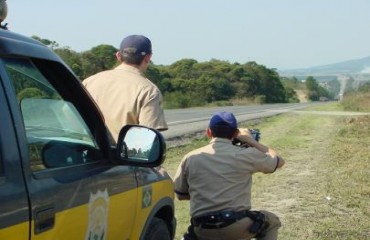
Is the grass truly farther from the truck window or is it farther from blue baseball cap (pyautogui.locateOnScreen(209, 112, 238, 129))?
the truck window

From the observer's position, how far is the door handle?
2.18 meters

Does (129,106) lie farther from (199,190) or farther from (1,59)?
(1,59)

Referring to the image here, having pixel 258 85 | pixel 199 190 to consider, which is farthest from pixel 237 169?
pixel 258 85

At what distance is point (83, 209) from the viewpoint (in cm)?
253

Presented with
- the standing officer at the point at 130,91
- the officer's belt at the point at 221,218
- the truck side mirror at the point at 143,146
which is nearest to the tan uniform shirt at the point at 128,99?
the standing officer at the point at 130,91

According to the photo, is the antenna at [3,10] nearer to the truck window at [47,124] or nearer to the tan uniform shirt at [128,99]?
the truck window at [47,124]

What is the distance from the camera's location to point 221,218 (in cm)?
444

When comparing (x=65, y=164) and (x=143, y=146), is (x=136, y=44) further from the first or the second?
(x=65, y=164)

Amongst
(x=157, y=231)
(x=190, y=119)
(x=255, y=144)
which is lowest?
(x=190, y=119)

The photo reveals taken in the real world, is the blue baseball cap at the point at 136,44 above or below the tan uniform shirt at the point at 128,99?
above

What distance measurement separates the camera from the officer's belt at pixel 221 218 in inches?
175

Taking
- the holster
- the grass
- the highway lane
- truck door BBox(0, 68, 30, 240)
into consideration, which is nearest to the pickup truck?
truck door BBox(0, 68, 30, 240)

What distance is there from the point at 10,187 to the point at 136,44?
216 centimetres

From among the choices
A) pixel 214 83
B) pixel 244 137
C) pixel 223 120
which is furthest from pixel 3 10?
pixel 214 83
